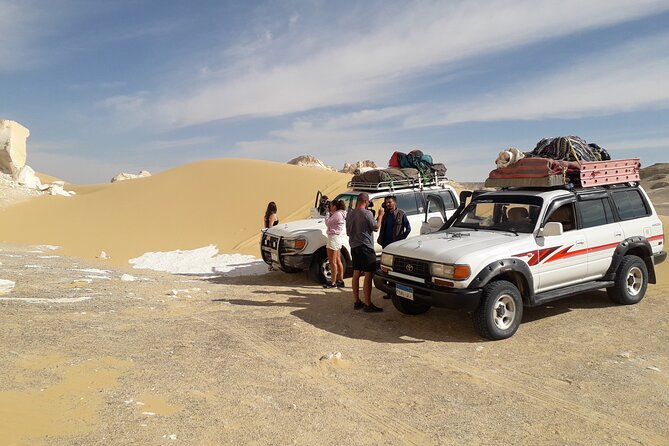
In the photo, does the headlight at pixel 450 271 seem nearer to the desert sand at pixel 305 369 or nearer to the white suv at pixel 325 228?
the desert sand at pixel 305 369

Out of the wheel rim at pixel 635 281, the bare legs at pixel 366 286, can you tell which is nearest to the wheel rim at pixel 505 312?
the bare legs at pixel 366 286

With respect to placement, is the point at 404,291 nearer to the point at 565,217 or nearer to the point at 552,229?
the point at 552,229

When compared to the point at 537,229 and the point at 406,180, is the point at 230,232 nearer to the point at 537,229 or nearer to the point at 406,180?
the point at 406,180

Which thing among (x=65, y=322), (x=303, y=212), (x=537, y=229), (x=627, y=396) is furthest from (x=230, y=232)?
(x=627, y=396)

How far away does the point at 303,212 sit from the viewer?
66.6 feet

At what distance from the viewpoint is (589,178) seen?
23.1 ft

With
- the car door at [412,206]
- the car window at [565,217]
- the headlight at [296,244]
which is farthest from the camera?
the car door at [412,206]

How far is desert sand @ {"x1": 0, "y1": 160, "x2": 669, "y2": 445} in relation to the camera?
3.57 meters

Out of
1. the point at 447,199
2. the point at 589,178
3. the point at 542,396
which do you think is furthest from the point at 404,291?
the point at 447,199

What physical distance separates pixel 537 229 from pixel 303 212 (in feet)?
47.7

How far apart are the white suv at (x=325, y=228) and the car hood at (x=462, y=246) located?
2372mm

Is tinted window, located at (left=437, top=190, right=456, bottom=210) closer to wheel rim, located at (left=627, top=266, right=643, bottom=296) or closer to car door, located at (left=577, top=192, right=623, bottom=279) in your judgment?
car door, located at (left=577, top=192, right=623, bottom=279)

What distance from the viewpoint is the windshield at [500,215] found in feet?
21.4

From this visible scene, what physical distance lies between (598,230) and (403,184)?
151 inches
